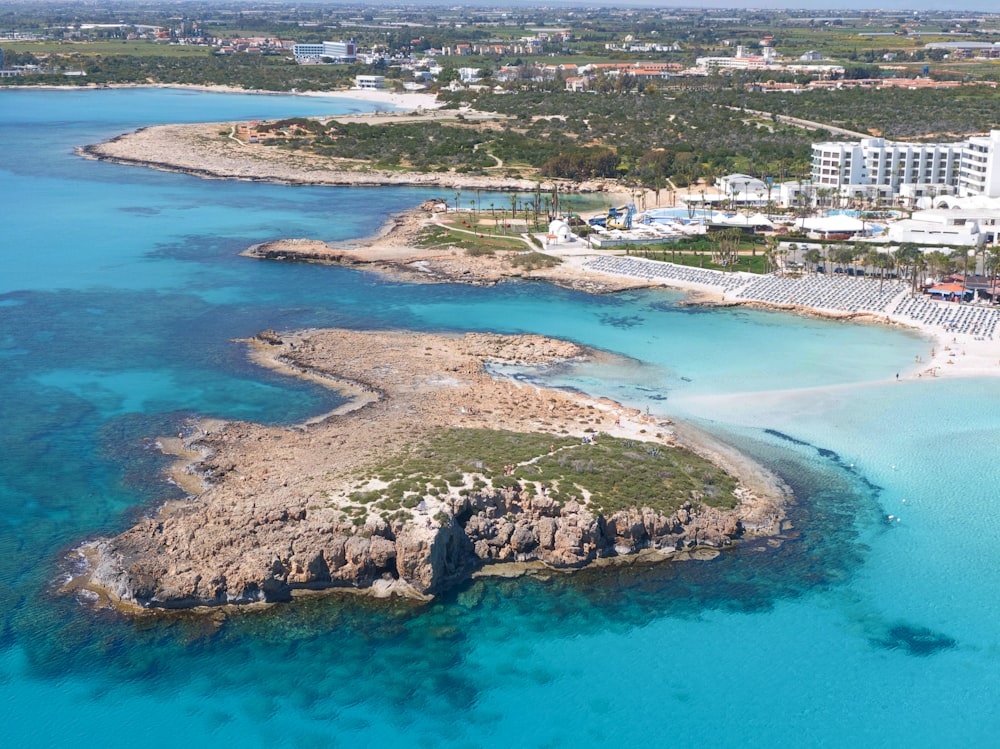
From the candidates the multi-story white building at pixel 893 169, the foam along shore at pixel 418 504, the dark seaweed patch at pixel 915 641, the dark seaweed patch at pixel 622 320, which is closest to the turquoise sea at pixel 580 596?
the dark seaweed patch at pixel 915 641

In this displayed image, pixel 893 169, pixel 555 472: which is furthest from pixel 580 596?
pixel 893 169

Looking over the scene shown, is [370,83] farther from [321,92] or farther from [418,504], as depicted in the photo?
[418,504]

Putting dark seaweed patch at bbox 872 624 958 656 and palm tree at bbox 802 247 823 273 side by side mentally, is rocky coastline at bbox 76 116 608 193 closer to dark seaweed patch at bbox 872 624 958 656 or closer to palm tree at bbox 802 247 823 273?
palm tree at bbox 802 247 823 273

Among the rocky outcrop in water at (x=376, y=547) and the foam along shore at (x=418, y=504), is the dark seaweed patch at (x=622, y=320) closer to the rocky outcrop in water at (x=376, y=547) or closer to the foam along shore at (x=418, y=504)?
the foam along shore at (x=418, y=504)

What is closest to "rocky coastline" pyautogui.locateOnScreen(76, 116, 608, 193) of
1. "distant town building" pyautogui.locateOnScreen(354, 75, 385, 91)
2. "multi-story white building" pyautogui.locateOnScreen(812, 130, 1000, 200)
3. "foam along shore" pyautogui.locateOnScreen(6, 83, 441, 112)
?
"multi-story white building" pyautogui.locateOnScreen(812, 130, 1000, 200)

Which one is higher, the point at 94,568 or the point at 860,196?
the point at 860,196

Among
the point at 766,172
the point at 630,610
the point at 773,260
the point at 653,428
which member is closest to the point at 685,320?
the point at 773,260

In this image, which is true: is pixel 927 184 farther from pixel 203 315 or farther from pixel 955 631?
pixel 955 631
